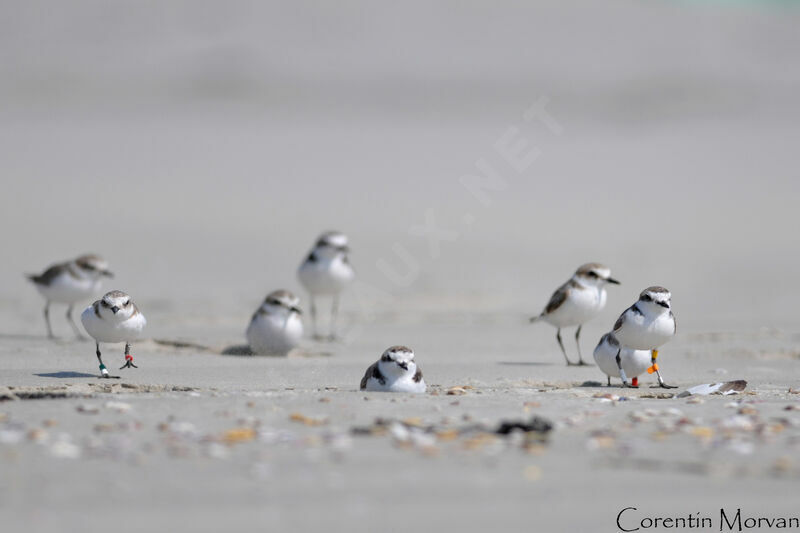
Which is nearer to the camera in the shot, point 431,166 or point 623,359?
point 623,359

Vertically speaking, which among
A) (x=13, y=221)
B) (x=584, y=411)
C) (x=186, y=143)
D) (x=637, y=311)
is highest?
(x=186, y=143)

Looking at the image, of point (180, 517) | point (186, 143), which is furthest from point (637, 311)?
point (186, 143)

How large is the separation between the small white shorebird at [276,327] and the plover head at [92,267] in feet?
6.72

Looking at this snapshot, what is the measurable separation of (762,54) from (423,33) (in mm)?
10766

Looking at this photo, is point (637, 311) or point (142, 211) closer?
point (637, 311)

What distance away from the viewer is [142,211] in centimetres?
2138

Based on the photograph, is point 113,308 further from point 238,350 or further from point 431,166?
point 431,166

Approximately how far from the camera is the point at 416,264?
18.3 meters

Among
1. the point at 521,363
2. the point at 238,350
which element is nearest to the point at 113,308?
the point at 238,350

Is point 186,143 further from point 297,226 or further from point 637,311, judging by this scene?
point 637,311

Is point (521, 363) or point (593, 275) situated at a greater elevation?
point (593, 275)

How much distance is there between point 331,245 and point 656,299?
502cm

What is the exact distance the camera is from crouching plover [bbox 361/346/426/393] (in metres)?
7.36

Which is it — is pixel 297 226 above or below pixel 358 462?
above
